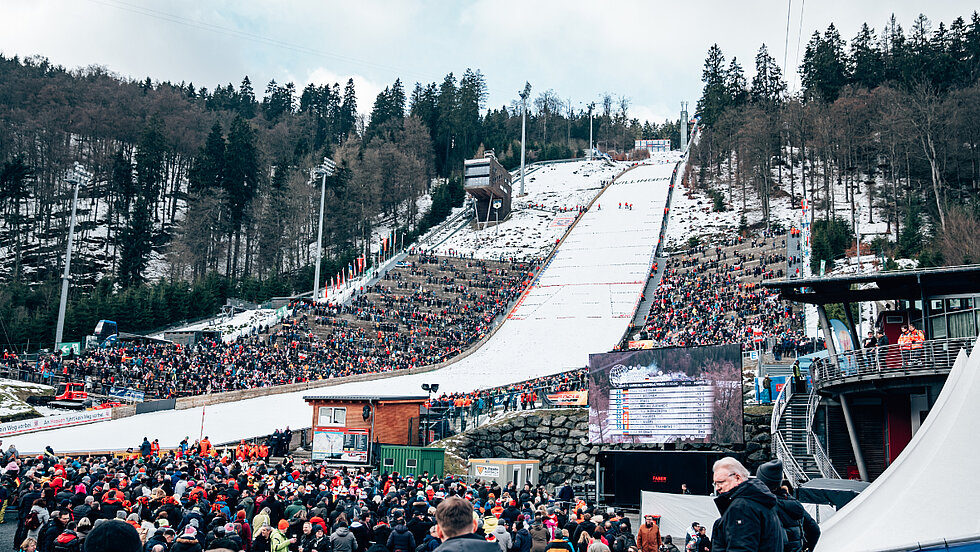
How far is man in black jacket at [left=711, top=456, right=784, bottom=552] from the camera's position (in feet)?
12.6

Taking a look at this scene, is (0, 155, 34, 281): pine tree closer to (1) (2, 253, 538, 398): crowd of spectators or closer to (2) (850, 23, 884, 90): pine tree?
(1) (2, 253, 538, 398): crowd of spectators

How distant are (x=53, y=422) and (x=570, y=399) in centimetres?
1761

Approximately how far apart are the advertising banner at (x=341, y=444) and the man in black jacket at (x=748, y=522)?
19671mm

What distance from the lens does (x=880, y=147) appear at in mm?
60062

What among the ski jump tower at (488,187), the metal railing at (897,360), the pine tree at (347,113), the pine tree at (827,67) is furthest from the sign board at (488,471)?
the pine tree at (347,113)

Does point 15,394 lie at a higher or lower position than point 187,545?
higher

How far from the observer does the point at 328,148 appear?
288ft

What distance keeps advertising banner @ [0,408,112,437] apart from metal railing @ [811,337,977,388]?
78.2ft

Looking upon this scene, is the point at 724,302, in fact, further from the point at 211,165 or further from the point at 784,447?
the point at 211,165

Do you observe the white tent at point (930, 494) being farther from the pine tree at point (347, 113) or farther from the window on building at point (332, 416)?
the pine tree at point (347, 113)

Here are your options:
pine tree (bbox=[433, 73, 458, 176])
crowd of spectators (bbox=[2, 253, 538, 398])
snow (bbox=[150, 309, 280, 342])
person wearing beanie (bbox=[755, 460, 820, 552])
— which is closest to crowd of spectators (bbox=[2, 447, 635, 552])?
person wearing beanie (bbox=[755, 460, 820, 552])

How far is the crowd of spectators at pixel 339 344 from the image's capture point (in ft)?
106

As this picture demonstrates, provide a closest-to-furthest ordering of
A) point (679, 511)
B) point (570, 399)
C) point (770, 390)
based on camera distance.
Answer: point (679, 511) → point (770, 390) → point (570, 399)

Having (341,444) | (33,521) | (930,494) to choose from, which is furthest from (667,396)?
(930,494)
